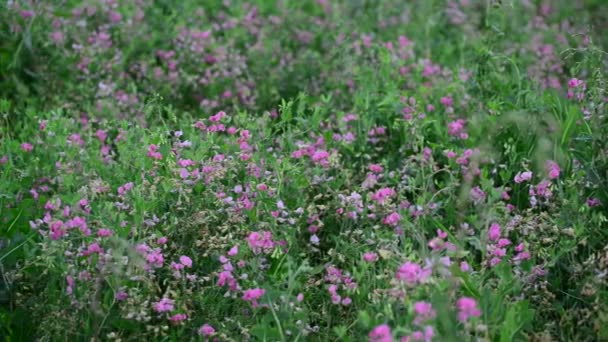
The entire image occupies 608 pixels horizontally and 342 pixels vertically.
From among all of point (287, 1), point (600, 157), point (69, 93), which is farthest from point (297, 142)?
point (287, 1)

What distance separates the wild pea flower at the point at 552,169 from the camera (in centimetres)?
358

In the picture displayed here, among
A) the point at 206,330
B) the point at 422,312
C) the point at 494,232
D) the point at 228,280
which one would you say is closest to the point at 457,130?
the point at 494,232

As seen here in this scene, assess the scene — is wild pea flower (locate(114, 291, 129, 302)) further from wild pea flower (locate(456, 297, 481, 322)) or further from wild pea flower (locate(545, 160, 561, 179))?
wild pea flower (locate(545, 160, 561, 179))

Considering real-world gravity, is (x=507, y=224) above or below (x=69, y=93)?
above

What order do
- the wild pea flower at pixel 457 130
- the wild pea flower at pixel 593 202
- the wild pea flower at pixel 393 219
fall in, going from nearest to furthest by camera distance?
the wild pea flower at pixel 393 219, the wild pea flower at pixel 593 202, the wild pea flower at pixel 457 130

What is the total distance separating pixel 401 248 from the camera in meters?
3.30

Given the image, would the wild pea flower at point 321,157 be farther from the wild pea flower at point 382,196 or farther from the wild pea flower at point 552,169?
the wild pea flower at point 552,169

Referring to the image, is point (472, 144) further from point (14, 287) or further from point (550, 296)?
point (14, 287)

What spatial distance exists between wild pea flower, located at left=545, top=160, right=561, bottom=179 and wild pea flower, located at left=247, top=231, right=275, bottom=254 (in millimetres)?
1206

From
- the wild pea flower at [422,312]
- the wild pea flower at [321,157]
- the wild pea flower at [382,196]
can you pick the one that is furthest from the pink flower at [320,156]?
the wild pea flower at [422,312]

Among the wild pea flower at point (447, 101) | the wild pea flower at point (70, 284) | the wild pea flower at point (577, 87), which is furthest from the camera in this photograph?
the wild pea flower at point (447, 101)

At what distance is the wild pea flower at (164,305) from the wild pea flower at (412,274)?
79 cm

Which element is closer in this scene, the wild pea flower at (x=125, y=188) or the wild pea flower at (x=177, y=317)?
the wild pea flower at (x=177, y=317)

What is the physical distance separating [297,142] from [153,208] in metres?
1.04
